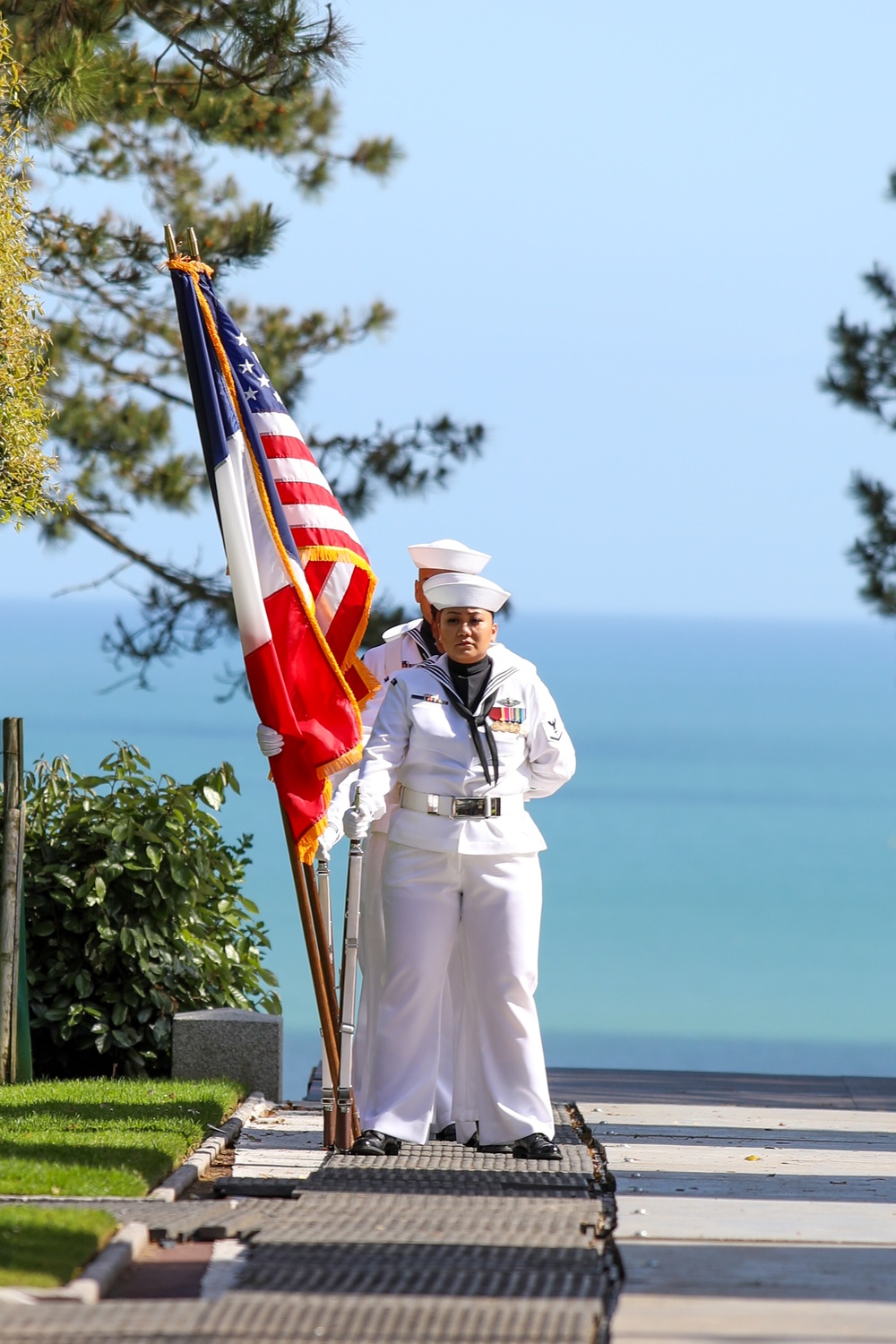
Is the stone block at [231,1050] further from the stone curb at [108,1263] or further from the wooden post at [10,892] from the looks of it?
the stone curb at [108,1263]

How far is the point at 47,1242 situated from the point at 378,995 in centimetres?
230

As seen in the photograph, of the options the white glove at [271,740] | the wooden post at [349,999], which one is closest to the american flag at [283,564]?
the white glove at [271,740]

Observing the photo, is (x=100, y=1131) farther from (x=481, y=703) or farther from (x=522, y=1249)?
(x=522, y=1249)

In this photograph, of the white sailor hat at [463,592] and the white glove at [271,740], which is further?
the white glove at [271,740]

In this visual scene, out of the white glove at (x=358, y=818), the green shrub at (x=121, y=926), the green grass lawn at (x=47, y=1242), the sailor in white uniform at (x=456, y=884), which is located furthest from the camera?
the green shrub at (x=121, y=926)

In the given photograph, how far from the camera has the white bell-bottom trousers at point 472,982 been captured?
20.4 ft

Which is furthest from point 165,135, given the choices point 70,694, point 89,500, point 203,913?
point 70,694

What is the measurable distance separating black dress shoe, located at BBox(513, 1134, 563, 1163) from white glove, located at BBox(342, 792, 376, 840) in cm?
111

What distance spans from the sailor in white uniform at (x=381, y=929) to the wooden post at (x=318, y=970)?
0.40 feet

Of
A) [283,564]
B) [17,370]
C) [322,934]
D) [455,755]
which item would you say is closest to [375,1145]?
[322,934]

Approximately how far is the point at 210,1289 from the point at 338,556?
132 inches

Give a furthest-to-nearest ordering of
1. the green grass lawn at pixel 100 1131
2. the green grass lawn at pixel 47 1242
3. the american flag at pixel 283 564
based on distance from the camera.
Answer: the american flag at pixel 283 564 < the green grass lawn at pixel 100 1131 < the green grass lawn at pixel 47 1242

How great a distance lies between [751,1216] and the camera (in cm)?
498

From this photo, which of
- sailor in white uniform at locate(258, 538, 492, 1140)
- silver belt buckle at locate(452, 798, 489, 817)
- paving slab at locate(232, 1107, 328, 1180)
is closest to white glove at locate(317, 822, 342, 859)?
sailor in white uniform at locate(258, 538, 492, 1140)
